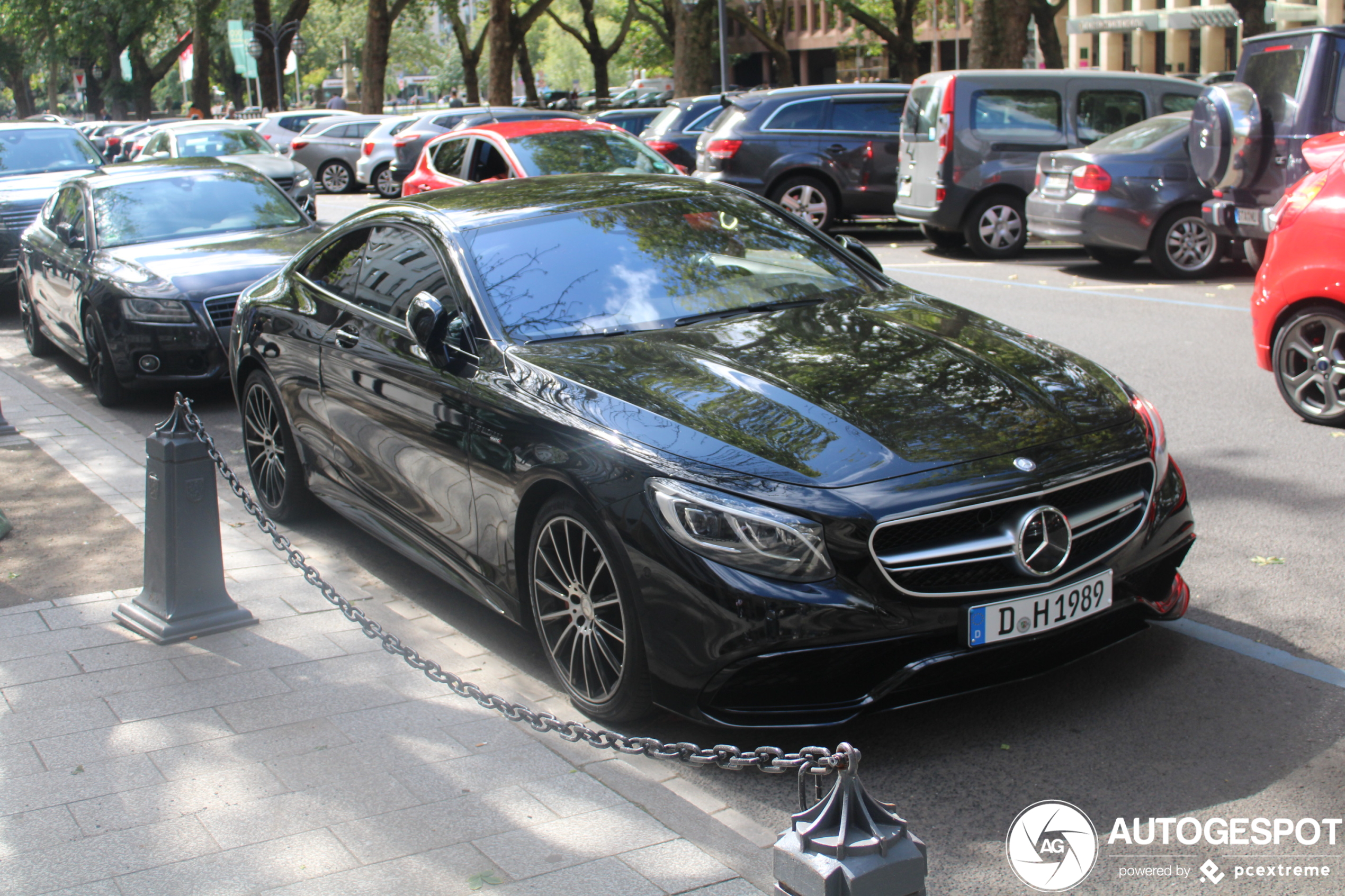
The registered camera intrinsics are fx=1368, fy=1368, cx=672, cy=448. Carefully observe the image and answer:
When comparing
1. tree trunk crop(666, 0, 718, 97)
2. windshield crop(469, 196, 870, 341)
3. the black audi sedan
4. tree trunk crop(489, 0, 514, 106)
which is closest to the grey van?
the black audi sedan

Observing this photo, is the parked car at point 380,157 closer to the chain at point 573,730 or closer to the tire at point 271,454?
the tire at point 271,454

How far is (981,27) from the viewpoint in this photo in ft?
68.4

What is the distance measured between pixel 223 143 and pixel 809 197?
1138cm

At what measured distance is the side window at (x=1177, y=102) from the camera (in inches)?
606

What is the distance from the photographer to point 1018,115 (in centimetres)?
1541

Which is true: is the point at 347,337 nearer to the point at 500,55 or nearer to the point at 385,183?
the point at 385,183

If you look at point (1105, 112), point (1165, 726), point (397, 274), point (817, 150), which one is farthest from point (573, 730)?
point (817, 150)

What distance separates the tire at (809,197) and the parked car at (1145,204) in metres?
4.38

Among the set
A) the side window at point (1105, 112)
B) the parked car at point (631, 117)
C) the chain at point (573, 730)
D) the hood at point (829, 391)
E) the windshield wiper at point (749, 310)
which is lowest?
the chain at point (573, 730)

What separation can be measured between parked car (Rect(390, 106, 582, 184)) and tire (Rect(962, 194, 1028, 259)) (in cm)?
808

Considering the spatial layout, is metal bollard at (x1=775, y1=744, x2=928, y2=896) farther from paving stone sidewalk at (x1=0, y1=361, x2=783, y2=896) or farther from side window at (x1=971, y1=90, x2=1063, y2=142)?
side window at (x1=971, y1=90, x2=1063, y2=142)

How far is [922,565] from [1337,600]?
6.87ft

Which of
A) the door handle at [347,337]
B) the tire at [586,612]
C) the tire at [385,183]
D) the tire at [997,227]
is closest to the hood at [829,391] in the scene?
the tire at [586,612]

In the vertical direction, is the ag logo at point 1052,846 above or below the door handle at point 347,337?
below
